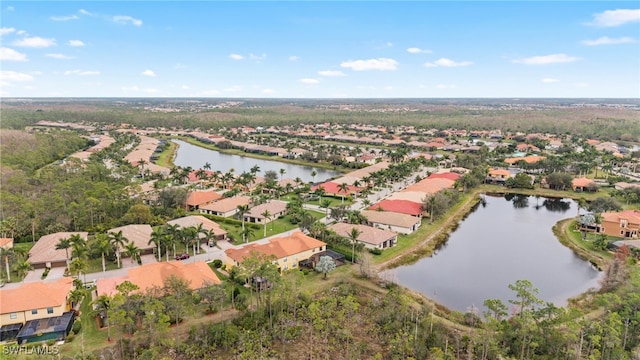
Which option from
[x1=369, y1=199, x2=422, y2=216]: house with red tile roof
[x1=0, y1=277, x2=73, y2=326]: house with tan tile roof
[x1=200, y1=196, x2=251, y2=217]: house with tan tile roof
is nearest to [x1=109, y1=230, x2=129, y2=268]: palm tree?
[x1=0, y1=277, x2=73, y2=326]: house with tan tile roof

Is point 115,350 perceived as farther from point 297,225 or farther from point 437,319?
point 297,225

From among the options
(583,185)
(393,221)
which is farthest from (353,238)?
(583,185)

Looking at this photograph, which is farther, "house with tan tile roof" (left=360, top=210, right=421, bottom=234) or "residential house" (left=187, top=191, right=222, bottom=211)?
"residential house" (left=187, top=191, right=222, bottom=211)

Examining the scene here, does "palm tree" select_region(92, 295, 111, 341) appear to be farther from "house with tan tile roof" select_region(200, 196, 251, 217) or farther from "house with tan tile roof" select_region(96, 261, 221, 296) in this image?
"house with tan tile roof" select_region(200, 196, 251, 217)

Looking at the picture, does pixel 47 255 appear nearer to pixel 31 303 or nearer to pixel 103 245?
pixel 103 245

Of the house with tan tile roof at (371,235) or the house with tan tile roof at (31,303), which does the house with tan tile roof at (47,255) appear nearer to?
the house with tan tile roof at (31,303)
